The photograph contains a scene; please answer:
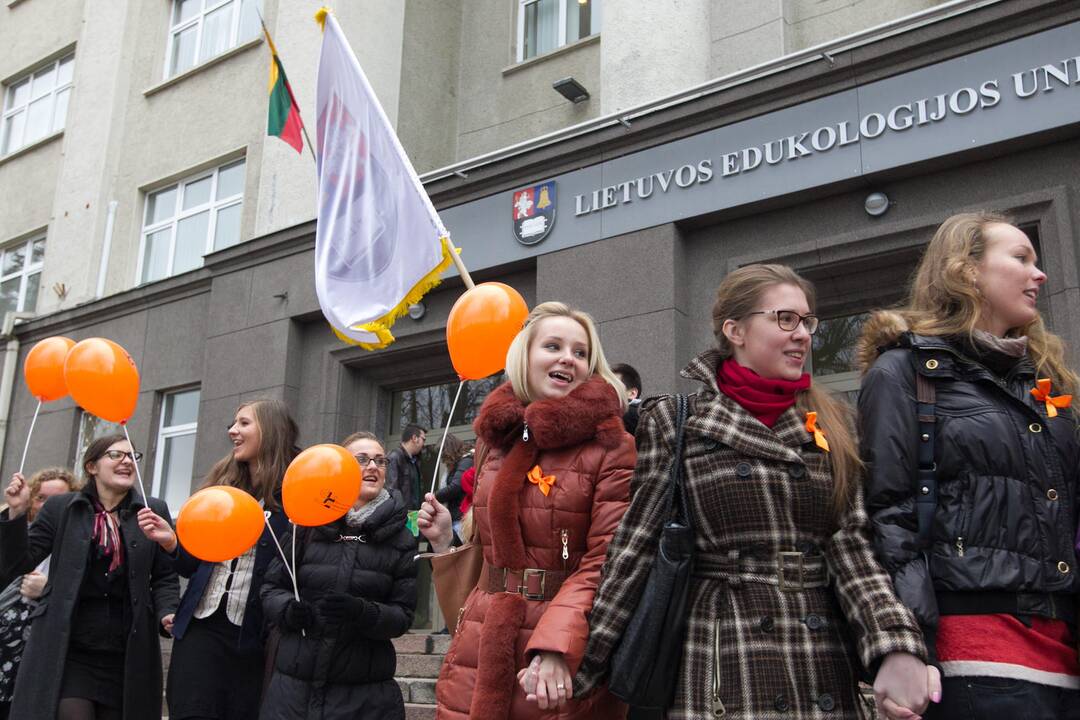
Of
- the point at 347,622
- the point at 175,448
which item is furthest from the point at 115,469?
the point at 175,448

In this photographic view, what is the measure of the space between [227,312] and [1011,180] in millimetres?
9225

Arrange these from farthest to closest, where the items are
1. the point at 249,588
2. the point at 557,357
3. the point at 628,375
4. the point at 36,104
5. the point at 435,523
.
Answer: the point at 36,104 → the point at 628,375 → the point at 249,588 → the point at 435,523 → the point at 557,357

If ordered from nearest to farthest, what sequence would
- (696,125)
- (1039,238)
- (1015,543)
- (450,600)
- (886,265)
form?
(1015,543), (450,600), (1039,238), (886,265), (696,125)

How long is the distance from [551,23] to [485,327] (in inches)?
341

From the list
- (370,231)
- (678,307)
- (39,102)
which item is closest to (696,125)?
(678,307)

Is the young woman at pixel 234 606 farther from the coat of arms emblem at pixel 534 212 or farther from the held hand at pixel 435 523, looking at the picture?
the coat of arms emblem at pixel 534 212

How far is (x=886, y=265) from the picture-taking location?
27.6 ft

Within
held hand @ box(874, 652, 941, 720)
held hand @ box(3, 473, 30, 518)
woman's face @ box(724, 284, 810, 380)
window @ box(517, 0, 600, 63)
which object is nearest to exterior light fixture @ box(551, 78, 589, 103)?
window @ box(517, 0, 600, 63)

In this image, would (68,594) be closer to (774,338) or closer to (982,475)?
(774,338)

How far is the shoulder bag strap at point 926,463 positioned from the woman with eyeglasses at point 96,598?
379 centimetres

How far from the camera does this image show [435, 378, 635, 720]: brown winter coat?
318 cm

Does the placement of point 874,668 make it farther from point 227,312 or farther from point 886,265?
point 227,312

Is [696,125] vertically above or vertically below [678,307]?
above

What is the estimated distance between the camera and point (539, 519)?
11.0ft
